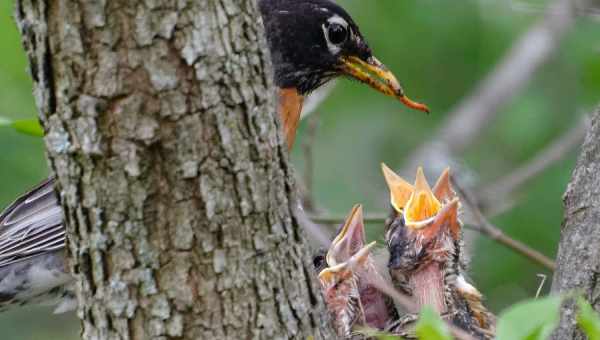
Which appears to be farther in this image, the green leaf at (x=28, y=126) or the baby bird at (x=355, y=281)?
the baby bird at (x=355, y=281)

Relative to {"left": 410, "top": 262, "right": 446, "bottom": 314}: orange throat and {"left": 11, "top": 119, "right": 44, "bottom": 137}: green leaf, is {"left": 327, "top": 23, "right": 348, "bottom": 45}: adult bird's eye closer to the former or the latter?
{"left": 410, "top": 262, "right": 446, "bottom": 314}: orange throat

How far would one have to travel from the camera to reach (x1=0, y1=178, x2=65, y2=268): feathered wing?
3.37 m

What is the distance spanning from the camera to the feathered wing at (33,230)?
133 inches

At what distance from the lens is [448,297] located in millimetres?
2865

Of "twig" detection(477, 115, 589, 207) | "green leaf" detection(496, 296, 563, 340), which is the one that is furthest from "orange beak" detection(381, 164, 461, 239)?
"green leaf" detection(496, 296, 563, 340)

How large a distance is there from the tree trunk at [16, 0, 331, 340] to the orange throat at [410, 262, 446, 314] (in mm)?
990

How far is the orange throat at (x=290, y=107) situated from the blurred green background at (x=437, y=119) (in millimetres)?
524

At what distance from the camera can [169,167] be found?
1720mm

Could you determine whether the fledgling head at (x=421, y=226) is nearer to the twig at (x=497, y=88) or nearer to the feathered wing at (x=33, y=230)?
the feathered wing at (x=33, y=230)

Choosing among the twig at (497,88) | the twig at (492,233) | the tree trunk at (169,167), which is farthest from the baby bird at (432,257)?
the twig at (497,88)

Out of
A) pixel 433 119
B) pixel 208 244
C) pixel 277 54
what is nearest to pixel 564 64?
pixel 433 119

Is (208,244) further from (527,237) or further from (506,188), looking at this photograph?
(506,188)

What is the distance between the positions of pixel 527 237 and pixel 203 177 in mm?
2546

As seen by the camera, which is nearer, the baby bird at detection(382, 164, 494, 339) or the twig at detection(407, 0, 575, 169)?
the baby bird at detection(382, 164, 494, 339)
